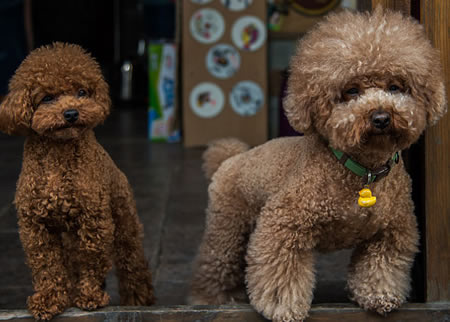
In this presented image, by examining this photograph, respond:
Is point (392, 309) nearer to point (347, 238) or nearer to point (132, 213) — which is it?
point (347, 238)

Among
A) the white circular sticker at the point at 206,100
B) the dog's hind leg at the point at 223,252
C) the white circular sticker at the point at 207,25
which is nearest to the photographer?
the dog's hind leg at the point at 223,252

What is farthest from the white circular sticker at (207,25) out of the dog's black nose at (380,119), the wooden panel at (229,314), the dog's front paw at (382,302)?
the dog's black nose at (380,119)

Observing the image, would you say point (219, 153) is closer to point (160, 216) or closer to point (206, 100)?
point (160, 216)

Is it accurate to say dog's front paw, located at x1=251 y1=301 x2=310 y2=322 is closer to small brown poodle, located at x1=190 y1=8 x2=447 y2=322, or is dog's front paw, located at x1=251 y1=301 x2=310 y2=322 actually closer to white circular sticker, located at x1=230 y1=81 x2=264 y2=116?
small brown poodle, located at x1=190 y1=8 x2=447 y2=322

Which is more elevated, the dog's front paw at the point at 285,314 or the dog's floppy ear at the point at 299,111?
the dog's floppy ear at the point at 299,111

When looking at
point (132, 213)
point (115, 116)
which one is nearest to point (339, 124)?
point (132, 213)

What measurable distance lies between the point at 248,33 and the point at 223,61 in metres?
0.35

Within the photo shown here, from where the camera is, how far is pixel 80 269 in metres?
2.58

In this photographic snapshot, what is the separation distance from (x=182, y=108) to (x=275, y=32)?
1.18m

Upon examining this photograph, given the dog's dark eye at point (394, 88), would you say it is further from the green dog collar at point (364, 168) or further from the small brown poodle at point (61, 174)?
the small brown poodle at point (61, 174)

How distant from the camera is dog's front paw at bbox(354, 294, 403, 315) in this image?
8.16ft

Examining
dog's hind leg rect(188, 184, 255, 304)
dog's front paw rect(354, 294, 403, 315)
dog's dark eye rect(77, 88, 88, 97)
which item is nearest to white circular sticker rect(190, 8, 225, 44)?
dog's hind leg rect(188, 184, 255, 304)

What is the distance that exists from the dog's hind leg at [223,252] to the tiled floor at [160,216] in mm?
247

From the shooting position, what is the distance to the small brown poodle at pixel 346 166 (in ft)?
7.11
